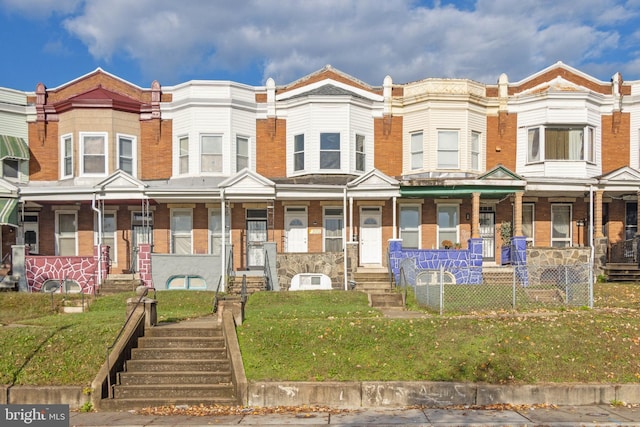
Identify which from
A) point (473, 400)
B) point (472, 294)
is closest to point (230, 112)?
point (472, 294)

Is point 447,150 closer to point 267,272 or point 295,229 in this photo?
point 295,229

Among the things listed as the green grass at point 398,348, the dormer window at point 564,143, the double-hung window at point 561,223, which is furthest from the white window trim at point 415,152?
the green grass at point 398,348

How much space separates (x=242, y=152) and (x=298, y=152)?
7.51 feet

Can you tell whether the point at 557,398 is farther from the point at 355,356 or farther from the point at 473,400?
the point at 355,356

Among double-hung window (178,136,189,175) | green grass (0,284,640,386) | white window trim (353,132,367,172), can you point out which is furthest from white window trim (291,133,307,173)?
green grass (0,284,640,386)

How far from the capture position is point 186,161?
22.6 m

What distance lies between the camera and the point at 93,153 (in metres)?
22.1

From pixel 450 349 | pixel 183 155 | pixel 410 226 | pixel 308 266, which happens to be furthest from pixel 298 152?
pixel 450 349

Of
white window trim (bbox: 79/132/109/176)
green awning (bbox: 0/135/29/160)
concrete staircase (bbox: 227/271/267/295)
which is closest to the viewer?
concrete staircase (bbox: 227/271/267/295)

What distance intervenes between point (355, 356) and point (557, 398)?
3694 millimetres

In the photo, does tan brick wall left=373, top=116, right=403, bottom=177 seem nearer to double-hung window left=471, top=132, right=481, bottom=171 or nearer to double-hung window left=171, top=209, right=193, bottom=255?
double-hung window left=471, top=132, right=481, bottom=171

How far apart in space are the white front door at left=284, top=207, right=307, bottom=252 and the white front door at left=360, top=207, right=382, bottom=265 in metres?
2.30

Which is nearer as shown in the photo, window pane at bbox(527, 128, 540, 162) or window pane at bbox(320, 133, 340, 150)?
window pane at bbox(320, 133, 340, 150)

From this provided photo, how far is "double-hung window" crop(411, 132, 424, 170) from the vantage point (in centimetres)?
2275
